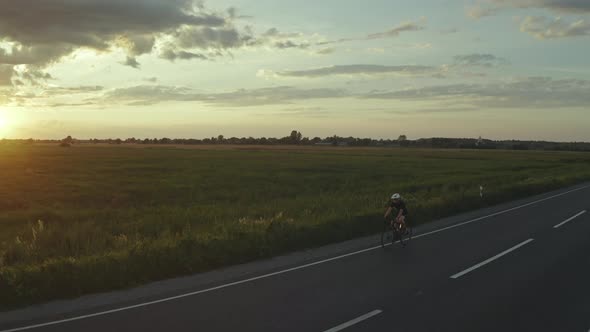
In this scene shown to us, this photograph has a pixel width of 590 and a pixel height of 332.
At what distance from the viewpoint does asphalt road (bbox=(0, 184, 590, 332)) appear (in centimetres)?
750

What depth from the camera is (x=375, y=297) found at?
893cm

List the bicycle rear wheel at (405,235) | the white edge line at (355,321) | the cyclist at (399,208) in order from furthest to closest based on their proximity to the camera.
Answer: the bicycle rear wheel at (405,235) < the cyclist at (399,208) < the white edge line at (355,321)

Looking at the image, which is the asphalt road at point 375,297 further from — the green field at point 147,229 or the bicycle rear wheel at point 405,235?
the green field at point 147,229

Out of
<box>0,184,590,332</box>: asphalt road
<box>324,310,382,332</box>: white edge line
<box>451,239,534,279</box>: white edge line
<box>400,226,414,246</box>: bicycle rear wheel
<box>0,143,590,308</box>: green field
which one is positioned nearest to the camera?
<box>324,310,382,332</box>: white edge line

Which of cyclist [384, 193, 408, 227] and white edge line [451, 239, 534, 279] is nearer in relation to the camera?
white edge line [451, 239, 534, 279]

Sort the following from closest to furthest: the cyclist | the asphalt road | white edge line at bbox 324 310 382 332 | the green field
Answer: white edge line at bbox 324 310 382 332, the asphalt road, the green field, the cyclist

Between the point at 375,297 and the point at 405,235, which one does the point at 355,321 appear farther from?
the point at 405,235

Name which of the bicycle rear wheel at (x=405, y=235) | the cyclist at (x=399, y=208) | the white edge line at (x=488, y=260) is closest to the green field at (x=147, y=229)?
the bicycle rear wheel at (x=405, y=235)

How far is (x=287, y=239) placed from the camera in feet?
46.6

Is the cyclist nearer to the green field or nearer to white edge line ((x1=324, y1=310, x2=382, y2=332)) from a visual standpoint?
the green field

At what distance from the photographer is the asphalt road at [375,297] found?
7500 mm

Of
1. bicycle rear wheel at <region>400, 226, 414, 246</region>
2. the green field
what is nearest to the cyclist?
bicycle rear wheel at <region>400, 226, 414, 246</region>

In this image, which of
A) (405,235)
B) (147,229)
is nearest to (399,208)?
(405,235)

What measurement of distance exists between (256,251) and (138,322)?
5.65 meters
